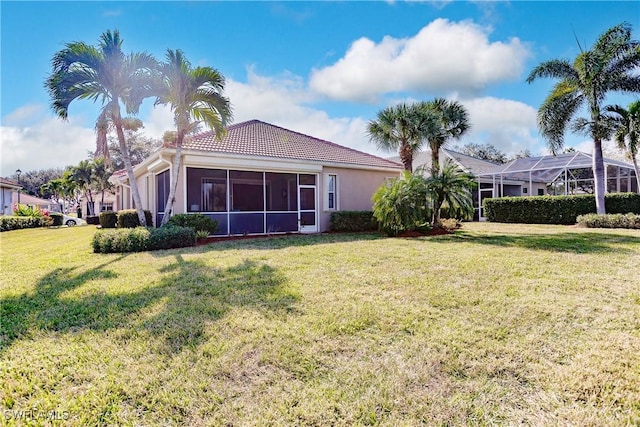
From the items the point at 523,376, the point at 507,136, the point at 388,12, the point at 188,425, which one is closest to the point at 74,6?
the point at 388,12

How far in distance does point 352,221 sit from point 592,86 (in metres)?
13.7

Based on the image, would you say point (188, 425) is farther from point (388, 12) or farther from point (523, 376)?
point (388, 12)

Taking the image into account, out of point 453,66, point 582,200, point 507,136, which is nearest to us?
A: point 453,66

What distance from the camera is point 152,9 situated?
9.85 m

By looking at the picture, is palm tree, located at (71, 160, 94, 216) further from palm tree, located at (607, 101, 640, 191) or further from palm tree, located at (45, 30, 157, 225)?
palm tree, located at (607, 101, 640, 191)

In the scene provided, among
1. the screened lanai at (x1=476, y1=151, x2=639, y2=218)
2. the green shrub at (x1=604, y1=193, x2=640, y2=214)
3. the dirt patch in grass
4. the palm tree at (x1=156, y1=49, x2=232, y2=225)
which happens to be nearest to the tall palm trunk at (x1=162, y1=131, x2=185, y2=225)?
the palm tree at (x1=156, y1=49, x2=232, y2=225)

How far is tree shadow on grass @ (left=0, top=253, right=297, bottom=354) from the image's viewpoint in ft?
13.2

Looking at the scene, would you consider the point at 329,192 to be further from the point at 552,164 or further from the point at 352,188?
the point at 552,164

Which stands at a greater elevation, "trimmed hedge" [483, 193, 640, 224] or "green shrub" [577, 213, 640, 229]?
"trimmed hedge" [483, 193, 640, 224]

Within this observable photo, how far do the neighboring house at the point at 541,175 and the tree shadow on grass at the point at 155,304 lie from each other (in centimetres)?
1692

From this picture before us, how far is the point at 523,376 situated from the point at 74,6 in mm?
13036

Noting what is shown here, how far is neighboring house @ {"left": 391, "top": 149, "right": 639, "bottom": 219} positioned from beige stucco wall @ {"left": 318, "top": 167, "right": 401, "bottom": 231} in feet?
14.2

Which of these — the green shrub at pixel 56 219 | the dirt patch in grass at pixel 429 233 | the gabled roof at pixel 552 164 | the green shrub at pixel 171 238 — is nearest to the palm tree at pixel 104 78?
the green shrub at pixel 171 238

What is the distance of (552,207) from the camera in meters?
19.2
